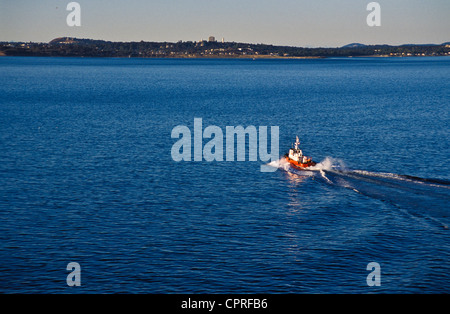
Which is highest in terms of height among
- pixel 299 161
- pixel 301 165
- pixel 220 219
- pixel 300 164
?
pixel 299 161

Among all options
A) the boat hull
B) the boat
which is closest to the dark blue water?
the boat hull

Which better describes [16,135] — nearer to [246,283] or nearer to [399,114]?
[246,283]

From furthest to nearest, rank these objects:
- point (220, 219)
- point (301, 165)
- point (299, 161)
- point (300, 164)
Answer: point (299, 161), point (300, 164), point (301, 165), point (220, 219)

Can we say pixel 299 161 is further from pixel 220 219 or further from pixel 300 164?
pixel 220 219

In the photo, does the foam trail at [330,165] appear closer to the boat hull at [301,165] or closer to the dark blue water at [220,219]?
the boat hull at [301,165]

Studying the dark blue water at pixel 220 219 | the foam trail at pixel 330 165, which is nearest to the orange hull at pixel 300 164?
the foam trail at pixel 330 165

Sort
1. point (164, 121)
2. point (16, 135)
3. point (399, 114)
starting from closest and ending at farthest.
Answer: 1. point (16, 135)
2. point (164, 121)
3. point (399, 114)

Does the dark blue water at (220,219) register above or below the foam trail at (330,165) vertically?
below

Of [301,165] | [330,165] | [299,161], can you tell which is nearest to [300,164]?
[301,165]

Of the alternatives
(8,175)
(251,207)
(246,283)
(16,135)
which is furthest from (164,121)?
(246,283)

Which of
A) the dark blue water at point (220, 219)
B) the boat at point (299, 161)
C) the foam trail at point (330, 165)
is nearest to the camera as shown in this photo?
the dark blue water at point (220, 219)

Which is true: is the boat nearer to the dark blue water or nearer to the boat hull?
the boat hull
